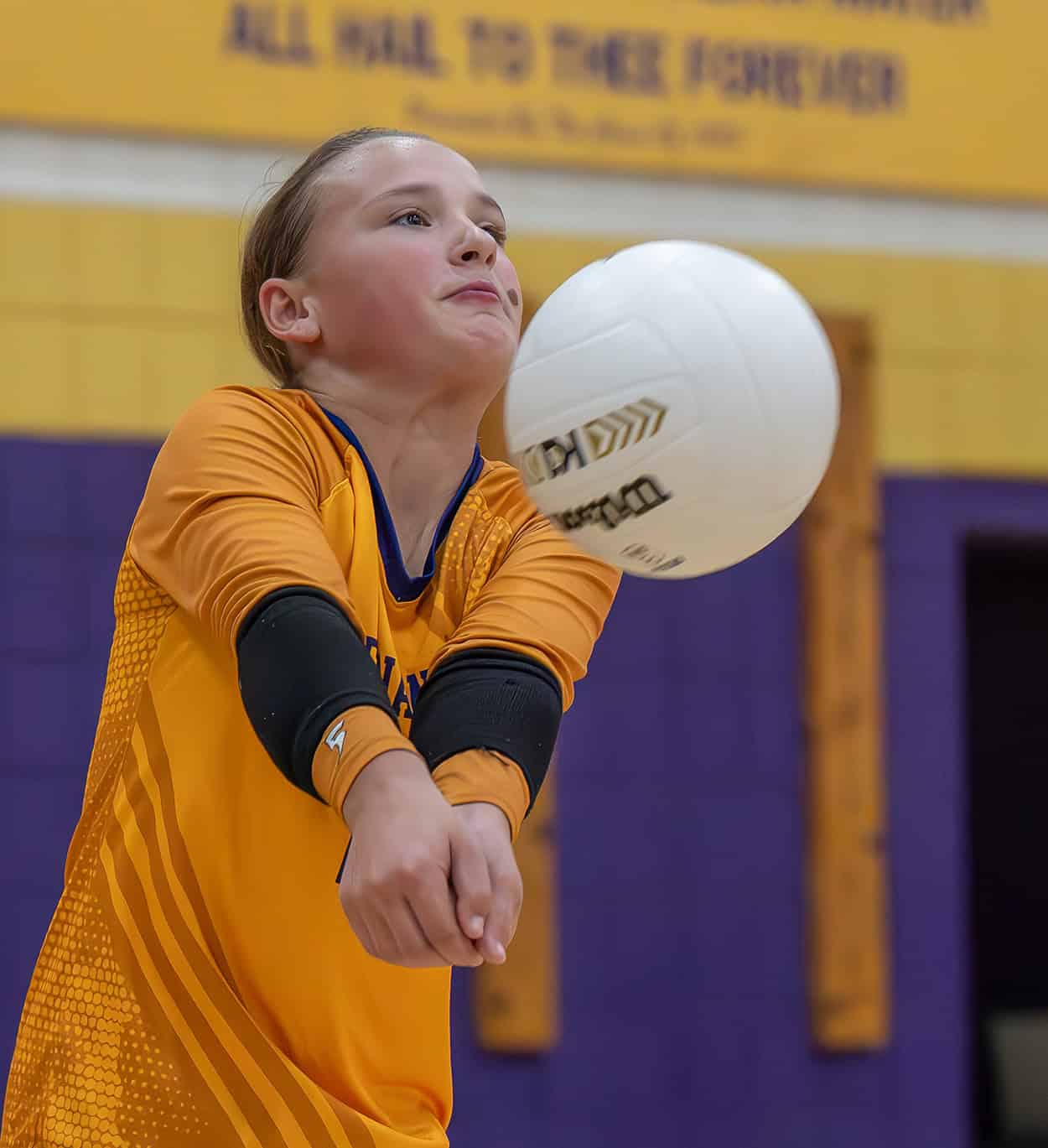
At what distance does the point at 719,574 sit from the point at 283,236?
12.5 ft

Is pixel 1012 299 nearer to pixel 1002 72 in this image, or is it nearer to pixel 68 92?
pixel 1002 72

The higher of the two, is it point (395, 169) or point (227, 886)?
point (395, 169)

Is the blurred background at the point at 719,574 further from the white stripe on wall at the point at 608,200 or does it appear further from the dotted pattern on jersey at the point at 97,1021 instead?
the dotted pattern on jersey at the point at 97,1021

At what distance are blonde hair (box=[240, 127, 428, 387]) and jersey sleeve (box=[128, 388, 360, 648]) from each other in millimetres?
245

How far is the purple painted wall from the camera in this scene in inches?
221

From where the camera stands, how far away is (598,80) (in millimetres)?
5777

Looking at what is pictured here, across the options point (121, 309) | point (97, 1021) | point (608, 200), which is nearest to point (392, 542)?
point (97, 1021)

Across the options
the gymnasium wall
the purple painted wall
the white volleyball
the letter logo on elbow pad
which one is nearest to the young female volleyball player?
the letter logo on elbow pad

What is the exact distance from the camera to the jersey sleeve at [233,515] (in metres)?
1.63

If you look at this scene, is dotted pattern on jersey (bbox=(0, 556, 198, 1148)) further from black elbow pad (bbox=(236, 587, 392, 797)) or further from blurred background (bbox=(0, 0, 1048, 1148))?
blurred background (bbox=(0, 0, 1048, 1148))

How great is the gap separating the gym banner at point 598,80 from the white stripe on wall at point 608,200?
5cm

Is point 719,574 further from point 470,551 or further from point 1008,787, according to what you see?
point 470,551

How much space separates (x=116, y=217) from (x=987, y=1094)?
13.5 ft

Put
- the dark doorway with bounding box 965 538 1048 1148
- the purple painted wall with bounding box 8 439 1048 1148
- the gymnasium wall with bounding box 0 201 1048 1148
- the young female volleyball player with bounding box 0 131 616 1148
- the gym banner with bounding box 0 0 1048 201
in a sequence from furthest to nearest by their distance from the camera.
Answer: the dark doorway with bounding box 965 538 1048 1148 → the purple painted wall with bounding box 8 439 1048 1148 → the gym banner with bounding box 0 0 1048 201 → the gymnasium wall with bounding box 0 201 1048 1148 → the young female volleyball player with bounding box 0 131 616 1148
